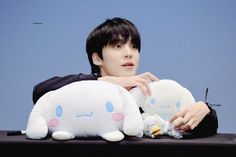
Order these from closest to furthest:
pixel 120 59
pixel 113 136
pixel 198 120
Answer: pixel 113 136 → pixel 198 120 → pixel 120 59

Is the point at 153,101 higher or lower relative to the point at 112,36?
lower

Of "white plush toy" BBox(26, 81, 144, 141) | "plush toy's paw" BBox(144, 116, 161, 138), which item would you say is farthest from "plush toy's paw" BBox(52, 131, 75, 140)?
"plush toy's paw" BBox(144, 116, 161, 138)

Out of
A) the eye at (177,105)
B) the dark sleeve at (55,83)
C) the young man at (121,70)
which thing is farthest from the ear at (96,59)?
the eye at (177,105)

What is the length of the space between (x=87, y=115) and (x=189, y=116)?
0.66ft

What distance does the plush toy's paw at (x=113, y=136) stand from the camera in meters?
0.60

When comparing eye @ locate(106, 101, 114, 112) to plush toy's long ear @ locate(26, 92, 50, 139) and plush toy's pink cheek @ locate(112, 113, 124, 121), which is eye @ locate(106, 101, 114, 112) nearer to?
plush toy's pink cheek @ locate(112, 113, 124, 121)

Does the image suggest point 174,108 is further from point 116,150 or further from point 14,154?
point 14,154

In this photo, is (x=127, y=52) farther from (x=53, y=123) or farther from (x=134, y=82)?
(x=53, y=123)

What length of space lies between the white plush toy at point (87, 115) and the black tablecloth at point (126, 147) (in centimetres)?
2

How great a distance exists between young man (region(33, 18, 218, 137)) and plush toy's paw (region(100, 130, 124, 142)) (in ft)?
0.44

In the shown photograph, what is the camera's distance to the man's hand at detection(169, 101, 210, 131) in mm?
691

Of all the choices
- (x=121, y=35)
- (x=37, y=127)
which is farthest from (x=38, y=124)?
(x=121, y=35)

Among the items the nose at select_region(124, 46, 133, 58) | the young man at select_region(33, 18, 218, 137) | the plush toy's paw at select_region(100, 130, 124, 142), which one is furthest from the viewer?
the nose at select_region(124, 46, 133, 58)

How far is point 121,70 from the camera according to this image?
0.84m
